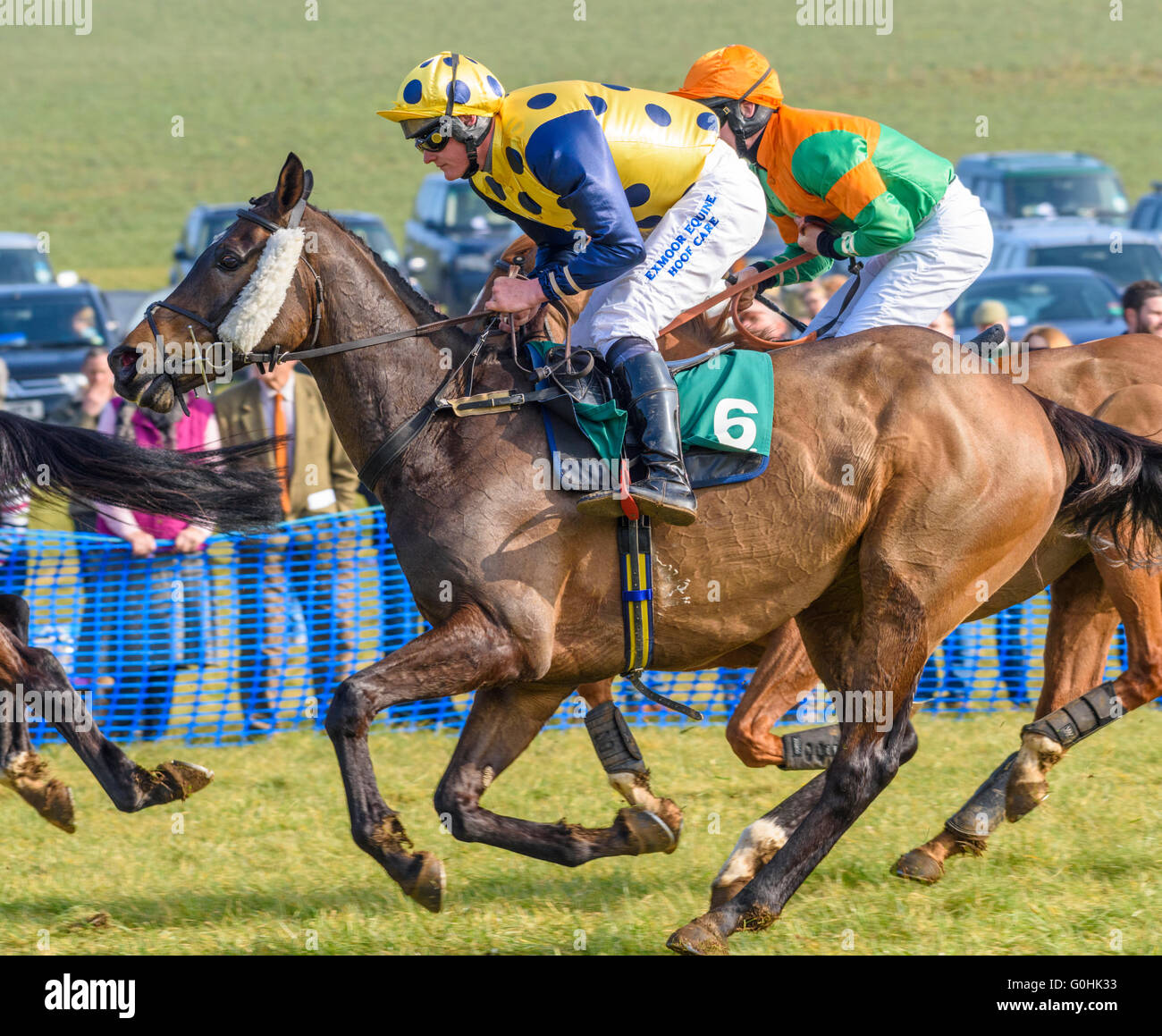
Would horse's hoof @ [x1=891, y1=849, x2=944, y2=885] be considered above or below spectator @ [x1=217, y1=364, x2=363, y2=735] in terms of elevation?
below

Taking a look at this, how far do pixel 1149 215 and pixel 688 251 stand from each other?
743 inches

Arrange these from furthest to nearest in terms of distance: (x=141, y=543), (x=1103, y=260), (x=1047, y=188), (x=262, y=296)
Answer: (x=1047, y=188), (x=1103, y=260), (x=141, y=543), (x=262, y=296)

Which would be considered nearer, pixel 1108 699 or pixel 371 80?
pixel 1108 699

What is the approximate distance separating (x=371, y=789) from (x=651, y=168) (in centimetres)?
197

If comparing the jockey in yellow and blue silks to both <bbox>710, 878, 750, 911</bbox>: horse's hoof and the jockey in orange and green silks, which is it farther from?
<bbox>710, 878, 750, 911</bbox>: horse's hoof

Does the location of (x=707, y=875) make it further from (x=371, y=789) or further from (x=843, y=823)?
(x=371, y=789)

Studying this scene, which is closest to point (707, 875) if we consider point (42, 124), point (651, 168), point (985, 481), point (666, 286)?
point (985, 481)

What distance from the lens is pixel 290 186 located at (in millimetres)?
4336

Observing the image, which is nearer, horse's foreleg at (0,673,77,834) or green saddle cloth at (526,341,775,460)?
green saddle cloth at (526,341,775,460)

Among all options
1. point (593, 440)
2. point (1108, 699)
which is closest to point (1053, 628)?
point (1108, 699)

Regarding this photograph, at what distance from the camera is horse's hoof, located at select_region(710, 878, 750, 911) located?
15.3 ft

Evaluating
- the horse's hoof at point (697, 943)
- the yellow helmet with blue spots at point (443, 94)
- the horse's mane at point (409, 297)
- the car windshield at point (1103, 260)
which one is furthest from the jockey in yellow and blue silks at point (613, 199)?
the car windshield at point (1103, 260)

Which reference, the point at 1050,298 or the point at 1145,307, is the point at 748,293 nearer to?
the point at 1145,307

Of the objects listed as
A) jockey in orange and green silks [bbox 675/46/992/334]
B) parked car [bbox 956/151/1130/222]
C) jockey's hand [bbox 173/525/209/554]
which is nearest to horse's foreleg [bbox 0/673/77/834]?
jockey's hand [bbox 173/525/209/554]
